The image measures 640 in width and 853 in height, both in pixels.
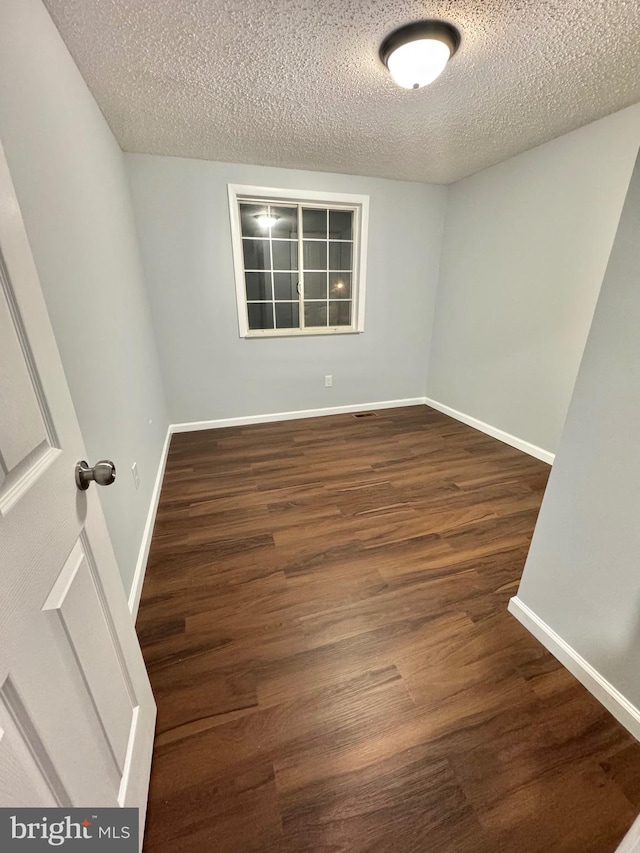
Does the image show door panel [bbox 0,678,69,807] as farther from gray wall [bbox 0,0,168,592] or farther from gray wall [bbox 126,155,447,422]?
gray wall [bbox 126,155,447,422]

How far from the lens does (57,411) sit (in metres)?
0.67

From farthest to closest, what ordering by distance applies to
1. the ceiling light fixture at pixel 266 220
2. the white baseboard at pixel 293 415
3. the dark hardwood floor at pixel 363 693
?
1. the white baseboard at pixel 293 415
2. the ceiling light fixture at pixel 266 220
3. the dark hardwood floor at pixel 363 693

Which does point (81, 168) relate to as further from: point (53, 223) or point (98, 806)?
point (98, 806)

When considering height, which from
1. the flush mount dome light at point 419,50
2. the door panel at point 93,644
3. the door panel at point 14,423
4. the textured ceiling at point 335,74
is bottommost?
the door panel at point 93,644

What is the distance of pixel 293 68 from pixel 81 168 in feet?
3.68

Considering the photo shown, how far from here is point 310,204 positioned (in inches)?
125

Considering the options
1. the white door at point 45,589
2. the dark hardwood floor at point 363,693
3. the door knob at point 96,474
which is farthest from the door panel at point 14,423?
the dark hardwood floor at point 363,693

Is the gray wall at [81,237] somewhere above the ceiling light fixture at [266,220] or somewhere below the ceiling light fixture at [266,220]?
below

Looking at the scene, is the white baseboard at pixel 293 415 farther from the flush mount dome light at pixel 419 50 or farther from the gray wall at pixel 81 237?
the flush mount dome light at pixel 419 50

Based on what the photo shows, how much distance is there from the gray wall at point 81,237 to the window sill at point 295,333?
1.27 m

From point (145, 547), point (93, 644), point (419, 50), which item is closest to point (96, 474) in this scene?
point (93, 644)

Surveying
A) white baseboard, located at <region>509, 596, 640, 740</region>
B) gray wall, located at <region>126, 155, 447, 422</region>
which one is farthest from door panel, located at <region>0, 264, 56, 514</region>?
gray wall, located at <region>126, 155, 447, 422</region>

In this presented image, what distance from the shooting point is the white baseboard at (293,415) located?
3490 mm

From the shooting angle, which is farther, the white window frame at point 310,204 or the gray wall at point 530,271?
the white window frame at point 310,204
